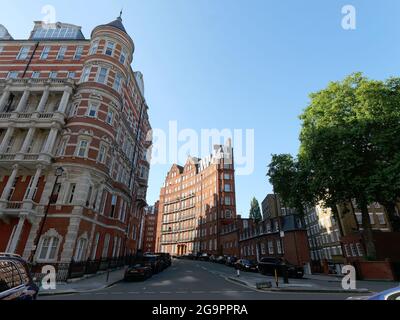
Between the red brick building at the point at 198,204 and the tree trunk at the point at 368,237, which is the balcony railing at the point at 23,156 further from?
the red brick building at the point at 198,204

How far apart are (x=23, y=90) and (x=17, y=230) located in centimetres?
1697

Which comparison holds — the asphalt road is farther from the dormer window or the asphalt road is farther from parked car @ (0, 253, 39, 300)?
→ the dormer window

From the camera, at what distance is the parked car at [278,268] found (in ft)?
74.3

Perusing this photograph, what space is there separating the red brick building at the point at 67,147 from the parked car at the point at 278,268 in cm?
1732

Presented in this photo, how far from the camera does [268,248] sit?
4053cm

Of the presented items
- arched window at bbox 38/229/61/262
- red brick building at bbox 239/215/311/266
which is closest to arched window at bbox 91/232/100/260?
arched window at bbox 38/229/61/262

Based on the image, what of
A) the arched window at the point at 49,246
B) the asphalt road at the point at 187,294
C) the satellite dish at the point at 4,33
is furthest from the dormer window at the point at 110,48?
the asphalt road at the point at 187,294

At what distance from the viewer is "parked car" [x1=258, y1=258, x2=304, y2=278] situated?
2264 centimetres

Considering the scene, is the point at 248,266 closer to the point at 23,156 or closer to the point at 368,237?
the point at 368,237

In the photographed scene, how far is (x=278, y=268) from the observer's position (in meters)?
23.1

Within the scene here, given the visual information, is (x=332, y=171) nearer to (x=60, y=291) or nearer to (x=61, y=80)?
(x=60, y=291)

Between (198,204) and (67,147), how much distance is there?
192 ft

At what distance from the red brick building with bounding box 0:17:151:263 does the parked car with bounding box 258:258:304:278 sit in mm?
17322

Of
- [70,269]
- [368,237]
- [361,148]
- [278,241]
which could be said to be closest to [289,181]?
[361,148]
